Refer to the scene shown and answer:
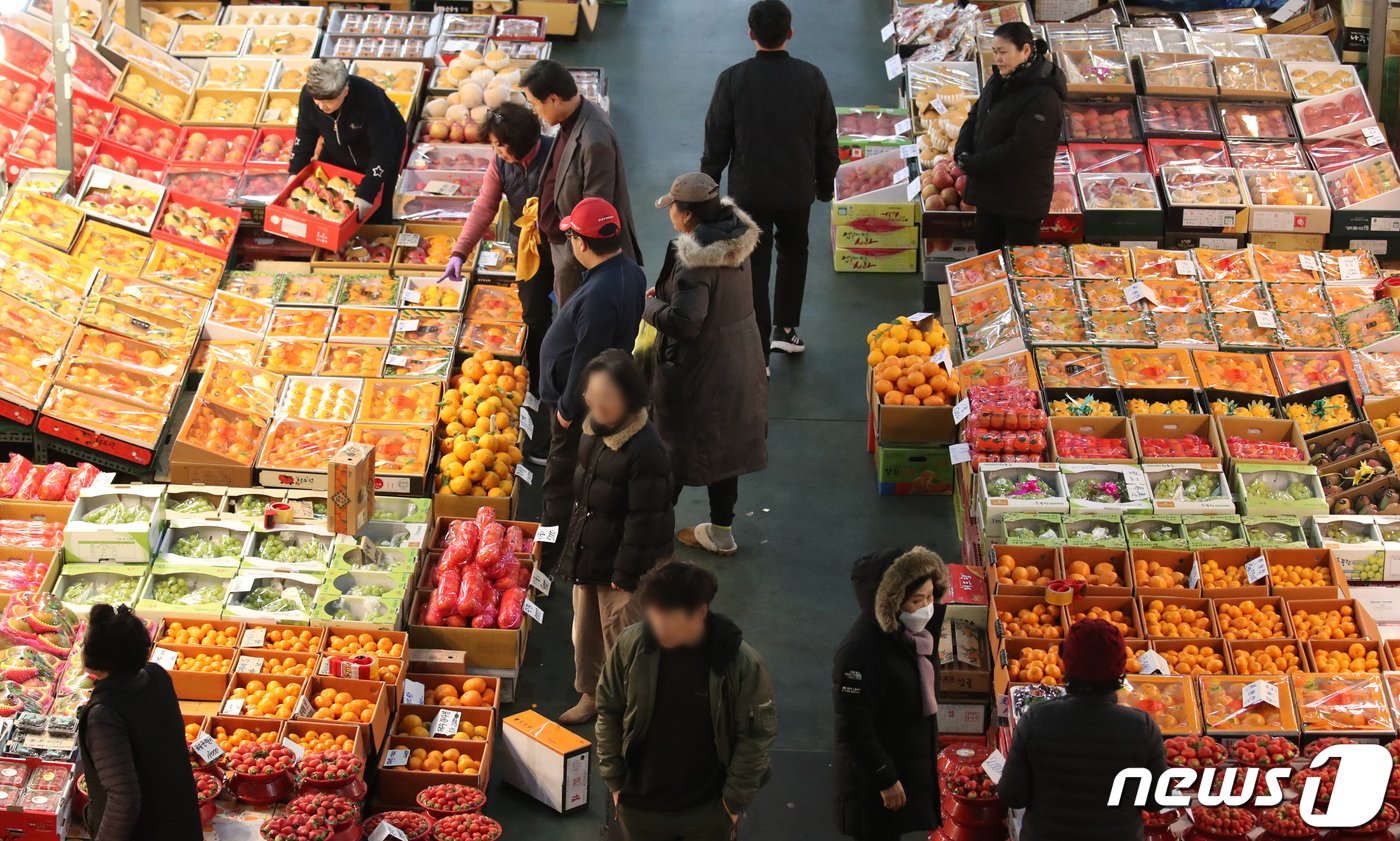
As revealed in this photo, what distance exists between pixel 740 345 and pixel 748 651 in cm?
243

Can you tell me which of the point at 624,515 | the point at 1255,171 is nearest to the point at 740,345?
the point at 624,515

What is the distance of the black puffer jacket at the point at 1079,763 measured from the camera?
4242 millimetres

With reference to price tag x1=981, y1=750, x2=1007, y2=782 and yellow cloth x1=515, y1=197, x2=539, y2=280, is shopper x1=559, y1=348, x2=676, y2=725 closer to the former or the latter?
price tag x1=981, y1=750, x2=1007, y2=782

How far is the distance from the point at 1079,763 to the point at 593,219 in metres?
2.84

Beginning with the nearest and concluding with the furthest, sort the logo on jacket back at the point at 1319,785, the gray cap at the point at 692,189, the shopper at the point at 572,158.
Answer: the logo on jacket back at the point at 1319,785 < the gray cap at the point at 692,189 < the shopper at the point at 572,158

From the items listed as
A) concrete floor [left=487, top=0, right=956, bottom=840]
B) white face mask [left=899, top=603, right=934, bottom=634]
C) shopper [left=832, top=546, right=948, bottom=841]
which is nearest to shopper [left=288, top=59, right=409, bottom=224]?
concrete floor [left=487, top=0, right=956, bottom=840]

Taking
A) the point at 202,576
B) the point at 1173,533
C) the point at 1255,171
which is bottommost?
the point at 202,576

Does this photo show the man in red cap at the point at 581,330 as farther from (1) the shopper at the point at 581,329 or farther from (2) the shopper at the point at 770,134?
(2) the shopper at the point at 770,134

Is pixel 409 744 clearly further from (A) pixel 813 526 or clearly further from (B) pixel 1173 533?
(B) pixel 1173 533

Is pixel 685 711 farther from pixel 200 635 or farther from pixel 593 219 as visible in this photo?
pixel 200 635

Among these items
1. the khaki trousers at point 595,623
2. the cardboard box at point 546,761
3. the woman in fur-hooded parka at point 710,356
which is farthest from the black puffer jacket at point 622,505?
the woman in fur-hooded parka at point 710,356

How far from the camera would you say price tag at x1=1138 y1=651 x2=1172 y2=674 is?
5.74 meters

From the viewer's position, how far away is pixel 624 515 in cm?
554

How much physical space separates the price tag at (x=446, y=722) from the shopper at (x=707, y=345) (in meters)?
1.23
